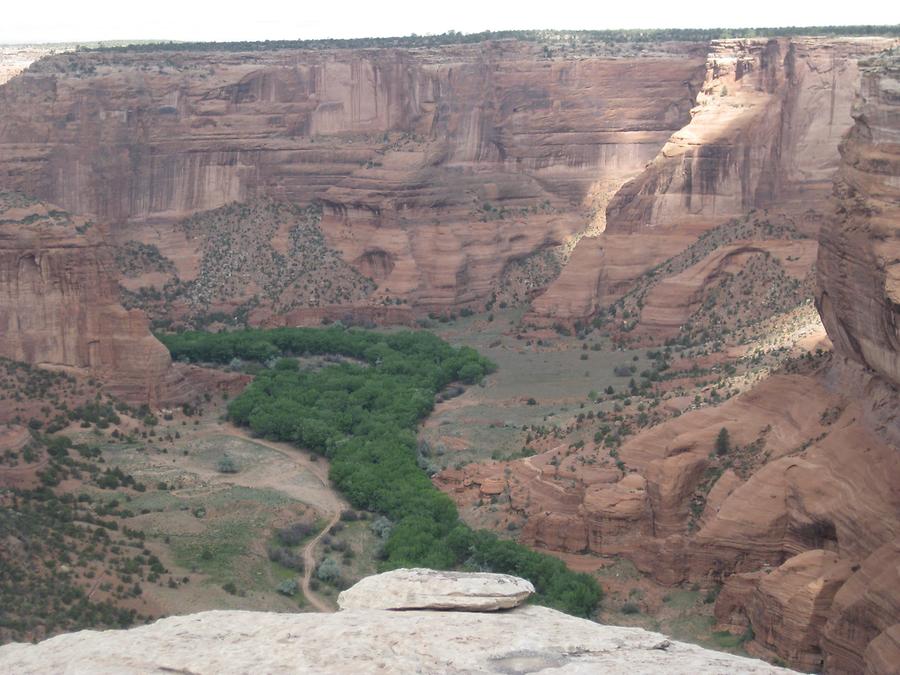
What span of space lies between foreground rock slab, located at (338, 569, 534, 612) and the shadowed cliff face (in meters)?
64.1

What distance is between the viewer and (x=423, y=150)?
88.1 metres

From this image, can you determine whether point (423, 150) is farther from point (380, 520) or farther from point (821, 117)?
point (380, 520)

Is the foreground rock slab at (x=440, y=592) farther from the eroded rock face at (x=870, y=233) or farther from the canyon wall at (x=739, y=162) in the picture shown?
the canyon wall at (x=739, y=162)

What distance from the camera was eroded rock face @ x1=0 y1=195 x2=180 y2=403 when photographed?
58.9m

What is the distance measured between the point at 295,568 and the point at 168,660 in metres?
26.7

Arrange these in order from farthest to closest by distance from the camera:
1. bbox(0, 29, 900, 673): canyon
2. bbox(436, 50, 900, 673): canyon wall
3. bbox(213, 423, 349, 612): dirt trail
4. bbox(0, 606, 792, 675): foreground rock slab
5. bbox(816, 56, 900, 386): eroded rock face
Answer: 1. bbox(213, 423, 349, 612): dirt trail
2. bbox(0, 29, 900, 673): canyon
3. bbox(816, 56, 900, 386): eroded rock face
4. bbox(436, 50, 900, 673): canyon wall
5. bbox(0, 606, 792, 675): foreground rock slab

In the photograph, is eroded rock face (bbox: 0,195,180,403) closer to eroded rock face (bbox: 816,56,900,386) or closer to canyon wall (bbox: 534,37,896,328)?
canyon wall (bbox: 534,37,896,328)

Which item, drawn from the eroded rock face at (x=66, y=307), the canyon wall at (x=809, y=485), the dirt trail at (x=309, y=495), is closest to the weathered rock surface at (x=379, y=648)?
the canyon wall at (x=809, y=485)

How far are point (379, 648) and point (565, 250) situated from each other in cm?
6980

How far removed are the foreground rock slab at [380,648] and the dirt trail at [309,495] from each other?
2100 centimetres

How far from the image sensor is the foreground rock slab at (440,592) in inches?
757

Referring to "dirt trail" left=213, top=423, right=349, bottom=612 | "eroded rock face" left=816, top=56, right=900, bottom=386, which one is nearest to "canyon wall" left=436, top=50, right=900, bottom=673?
"eroded rock face" left=816, top=56, right=900, bottom=386

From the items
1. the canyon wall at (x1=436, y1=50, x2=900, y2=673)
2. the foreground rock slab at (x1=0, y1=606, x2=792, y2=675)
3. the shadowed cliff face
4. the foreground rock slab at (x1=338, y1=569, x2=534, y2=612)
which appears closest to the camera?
the foreground rock slab at (x1=0, y1=606, x2=792, y2=675)

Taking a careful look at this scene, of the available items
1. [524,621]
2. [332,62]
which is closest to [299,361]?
[332,62]
